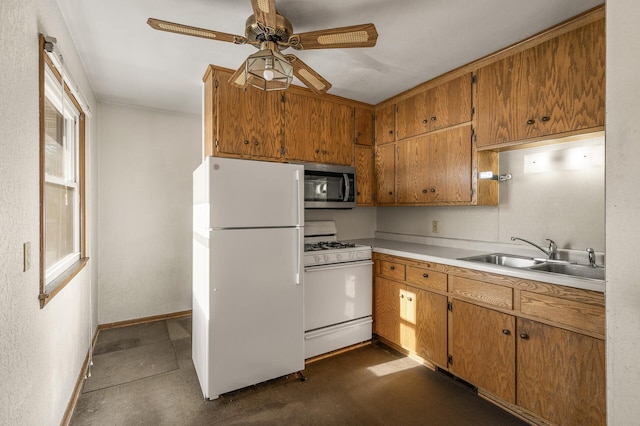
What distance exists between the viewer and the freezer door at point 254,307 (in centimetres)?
215

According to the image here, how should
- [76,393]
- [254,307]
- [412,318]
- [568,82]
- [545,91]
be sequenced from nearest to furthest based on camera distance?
[568,82], [545,91], [76,393], [254,307], [412,318]

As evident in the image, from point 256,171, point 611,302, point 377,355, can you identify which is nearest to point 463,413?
point 377,355

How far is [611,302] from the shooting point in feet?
3.09

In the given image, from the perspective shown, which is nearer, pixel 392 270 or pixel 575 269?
pixel 575 269

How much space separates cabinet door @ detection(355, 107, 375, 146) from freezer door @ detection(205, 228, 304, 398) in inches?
61.5

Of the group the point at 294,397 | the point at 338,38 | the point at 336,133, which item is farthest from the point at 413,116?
the point at 294,397

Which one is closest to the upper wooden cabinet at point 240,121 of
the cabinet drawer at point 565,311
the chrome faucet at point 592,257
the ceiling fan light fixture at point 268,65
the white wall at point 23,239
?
the ceiling fan light fixture at point 268,65

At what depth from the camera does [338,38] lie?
5.47 ft

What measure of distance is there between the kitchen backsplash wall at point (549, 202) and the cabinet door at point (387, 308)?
0.81 m

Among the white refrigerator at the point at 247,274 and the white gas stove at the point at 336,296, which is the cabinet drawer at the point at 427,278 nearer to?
the white gas stove at the point at 336,296

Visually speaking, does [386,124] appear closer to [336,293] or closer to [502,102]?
[502,102]

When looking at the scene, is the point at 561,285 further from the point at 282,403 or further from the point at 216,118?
the point at 216,118

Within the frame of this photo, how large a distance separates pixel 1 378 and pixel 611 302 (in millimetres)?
2022

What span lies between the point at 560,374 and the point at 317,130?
105 inches
